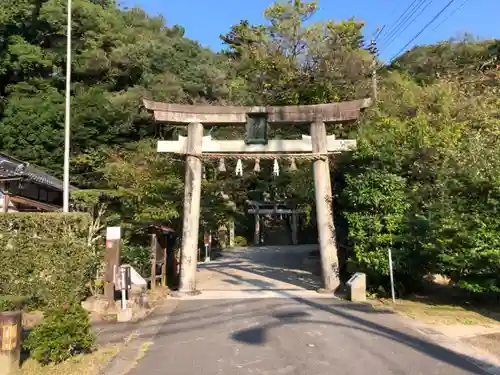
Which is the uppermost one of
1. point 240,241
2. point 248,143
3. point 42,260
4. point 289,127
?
point 289,127

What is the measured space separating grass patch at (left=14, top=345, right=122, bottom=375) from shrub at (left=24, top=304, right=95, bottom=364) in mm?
109

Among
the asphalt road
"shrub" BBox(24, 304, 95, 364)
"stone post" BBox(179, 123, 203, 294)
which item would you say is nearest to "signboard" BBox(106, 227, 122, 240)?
the asphalt road

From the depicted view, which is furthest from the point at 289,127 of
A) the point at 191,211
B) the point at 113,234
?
the point at 113,234

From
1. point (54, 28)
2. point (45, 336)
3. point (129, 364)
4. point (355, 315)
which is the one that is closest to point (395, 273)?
point (355, 315)

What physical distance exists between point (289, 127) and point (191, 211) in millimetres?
9458

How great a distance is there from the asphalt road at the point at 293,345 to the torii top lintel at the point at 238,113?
19.8ft

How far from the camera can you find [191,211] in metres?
13.8

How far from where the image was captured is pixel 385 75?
27875 mm

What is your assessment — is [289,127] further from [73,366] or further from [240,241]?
[240,241]

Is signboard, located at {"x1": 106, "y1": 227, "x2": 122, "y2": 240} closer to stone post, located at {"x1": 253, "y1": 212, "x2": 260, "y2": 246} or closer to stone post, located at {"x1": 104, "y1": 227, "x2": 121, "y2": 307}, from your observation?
stone post, located at {"x1": 104, "y1": 227, "x2": 121, "y2": 307}

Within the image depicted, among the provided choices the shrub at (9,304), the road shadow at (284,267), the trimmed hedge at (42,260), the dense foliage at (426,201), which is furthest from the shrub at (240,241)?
the shrub at (9,304)

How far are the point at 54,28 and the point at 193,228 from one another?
21722 mm

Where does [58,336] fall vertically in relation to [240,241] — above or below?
below

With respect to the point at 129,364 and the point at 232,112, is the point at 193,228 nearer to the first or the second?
the point at 232,112
